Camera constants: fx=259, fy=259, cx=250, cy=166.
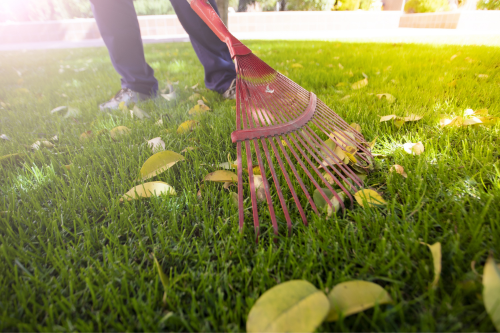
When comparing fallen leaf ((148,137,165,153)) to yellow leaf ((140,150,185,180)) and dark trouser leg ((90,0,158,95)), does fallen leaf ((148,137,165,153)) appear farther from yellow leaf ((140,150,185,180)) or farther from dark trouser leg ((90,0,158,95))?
dark trouser leg ((90,0,158,95))

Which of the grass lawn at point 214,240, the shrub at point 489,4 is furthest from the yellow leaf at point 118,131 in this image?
the shrub at point 489,4

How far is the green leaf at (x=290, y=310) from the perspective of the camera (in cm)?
51

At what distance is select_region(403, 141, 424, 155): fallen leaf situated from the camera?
115 cm

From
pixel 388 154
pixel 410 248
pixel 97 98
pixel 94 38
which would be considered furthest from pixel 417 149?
pixel 94 38

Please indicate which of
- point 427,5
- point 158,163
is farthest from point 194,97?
point 427,5

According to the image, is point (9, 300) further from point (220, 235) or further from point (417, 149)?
point (417, 149)

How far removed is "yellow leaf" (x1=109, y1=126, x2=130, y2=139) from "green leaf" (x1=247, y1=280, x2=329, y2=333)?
4.67 feet

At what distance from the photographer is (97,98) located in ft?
8.58

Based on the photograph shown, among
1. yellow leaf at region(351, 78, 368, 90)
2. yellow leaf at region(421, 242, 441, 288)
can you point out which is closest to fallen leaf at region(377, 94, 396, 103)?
yellow leaf at region(351, 78, 368, 90)

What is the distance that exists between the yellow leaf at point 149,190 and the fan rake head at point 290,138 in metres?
0.31

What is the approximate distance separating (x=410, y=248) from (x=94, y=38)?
1182 cm

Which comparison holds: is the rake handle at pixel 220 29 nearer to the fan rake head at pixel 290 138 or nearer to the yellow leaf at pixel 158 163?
the fan rake head at pixel 290 138

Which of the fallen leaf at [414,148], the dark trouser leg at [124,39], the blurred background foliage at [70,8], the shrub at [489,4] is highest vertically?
the blurred background foliage at [70,8]

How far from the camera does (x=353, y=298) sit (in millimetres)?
569
